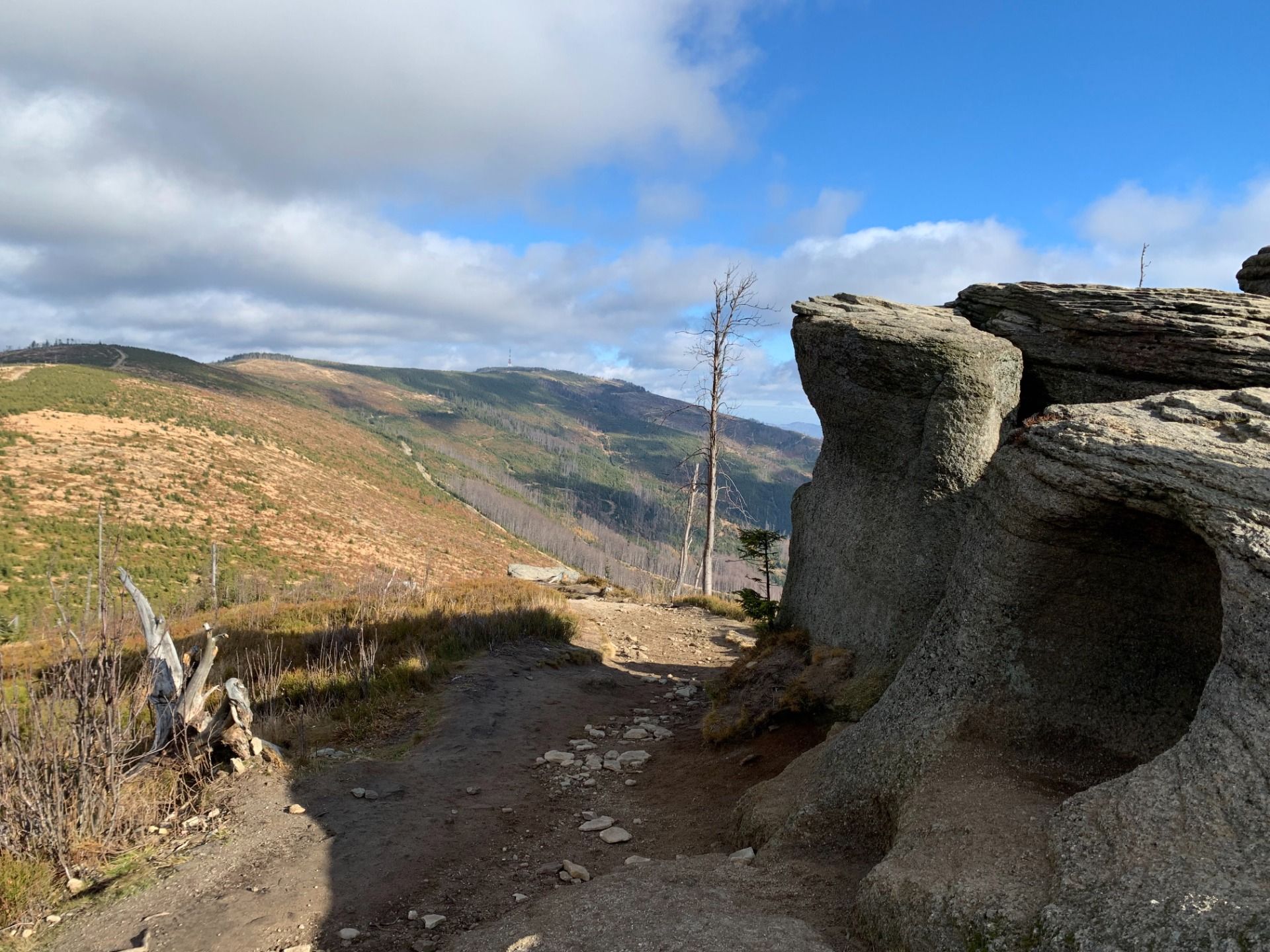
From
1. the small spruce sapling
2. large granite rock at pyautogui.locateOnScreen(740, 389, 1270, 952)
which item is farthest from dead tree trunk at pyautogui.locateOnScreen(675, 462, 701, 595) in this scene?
large granite rock at pyautogui.locateOnScreen(740, 389, 1270, 952)

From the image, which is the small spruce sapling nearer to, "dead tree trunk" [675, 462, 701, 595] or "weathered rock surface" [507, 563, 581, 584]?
"dead tree trunk" [675, 462, 701, 595]

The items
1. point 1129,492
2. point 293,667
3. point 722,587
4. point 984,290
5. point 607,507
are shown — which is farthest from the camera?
point 607,507

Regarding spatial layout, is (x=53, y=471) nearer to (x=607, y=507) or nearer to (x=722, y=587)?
(x=722, y=587)

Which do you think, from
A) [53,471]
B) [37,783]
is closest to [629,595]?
[37,783]

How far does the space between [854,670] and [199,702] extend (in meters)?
8.17

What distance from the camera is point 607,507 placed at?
19500 cm

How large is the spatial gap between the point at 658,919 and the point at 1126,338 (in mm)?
7947

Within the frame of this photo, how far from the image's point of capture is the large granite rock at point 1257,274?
1003 cm

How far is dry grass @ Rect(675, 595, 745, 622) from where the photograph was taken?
2161cm

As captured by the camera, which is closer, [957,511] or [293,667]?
[957,511]

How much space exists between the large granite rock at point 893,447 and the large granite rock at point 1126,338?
0.64 m

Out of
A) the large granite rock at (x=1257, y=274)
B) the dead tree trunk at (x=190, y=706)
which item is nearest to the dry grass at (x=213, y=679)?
the dead tree trunk at (x=190, y=706)

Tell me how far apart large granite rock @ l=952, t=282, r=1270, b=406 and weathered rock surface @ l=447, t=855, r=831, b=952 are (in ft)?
21.5

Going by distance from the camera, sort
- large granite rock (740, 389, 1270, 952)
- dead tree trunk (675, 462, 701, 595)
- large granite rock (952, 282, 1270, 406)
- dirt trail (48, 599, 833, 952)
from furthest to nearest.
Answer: dead tree trunk (675, 462, 701, 595) < large granite rock (952, 282, 1270, 406) < dirt trail (48, 599, 833, 952) < large granite rock (740, 389, 1270, 952)
